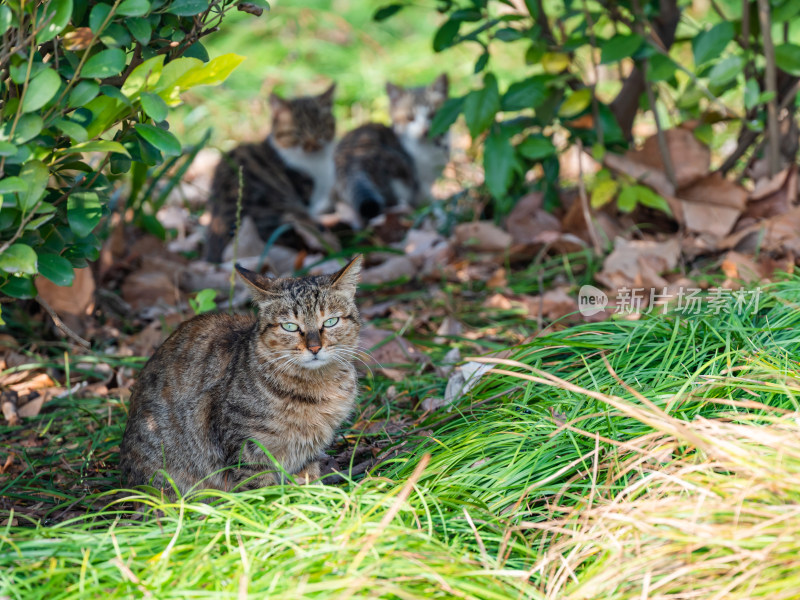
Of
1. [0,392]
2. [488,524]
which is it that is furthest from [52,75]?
[0,392]

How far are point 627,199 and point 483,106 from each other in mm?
875

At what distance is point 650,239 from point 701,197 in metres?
0.35

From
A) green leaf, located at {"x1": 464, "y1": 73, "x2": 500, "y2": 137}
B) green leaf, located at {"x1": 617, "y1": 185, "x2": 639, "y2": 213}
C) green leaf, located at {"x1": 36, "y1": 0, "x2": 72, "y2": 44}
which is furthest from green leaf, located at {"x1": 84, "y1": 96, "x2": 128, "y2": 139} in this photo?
A: green leaf, located at {"x1": 617, "y1": 185, "x2": 639, "y2": 213}

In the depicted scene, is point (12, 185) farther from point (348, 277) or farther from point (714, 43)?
point (714, 43)

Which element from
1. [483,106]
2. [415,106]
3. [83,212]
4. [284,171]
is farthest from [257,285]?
[415,106]

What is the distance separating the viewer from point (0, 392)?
10.7 ft

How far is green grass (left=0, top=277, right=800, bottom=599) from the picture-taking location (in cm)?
172

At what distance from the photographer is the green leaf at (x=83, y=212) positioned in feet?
7.18

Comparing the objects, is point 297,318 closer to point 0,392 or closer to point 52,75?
point 52,75

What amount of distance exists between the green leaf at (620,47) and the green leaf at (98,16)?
2.59 metres

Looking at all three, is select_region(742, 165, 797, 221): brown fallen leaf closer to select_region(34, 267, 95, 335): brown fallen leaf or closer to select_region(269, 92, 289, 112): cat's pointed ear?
select_region(34, 267, 95, 335): brown fallen leaf

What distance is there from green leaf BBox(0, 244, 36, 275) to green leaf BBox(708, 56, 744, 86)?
125 inches

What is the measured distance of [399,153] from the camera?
7023 millimetres

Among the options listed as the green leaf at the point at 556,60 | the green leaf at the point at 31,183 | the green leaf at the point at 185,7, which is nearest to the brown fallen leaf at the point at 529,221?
the green leaf at the point at 556,60
